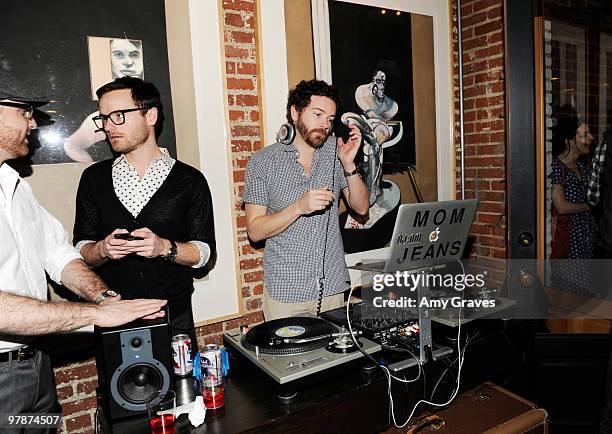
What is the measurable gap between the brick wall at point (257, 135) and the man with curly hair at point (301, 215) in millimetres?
306

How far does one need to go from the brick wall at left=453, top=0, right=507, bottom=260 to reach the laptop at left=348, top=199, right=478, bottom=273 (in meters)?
2.06

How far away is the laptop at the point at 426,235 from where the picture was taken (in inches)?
64.8

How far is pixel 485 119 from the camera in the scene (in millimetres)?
3746

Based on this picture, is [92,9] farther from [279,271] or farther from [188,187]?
[279,271]

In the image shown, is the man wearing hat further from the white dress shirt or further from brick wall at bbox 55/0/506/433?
brick wall at bbox 55/0/506/433

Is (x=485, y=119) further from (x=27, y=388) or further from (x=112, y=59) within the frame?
(x=27, y=388)

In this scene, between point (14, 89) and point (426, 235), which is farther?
point (14, 89)

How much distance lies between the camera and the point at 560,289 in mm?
2803

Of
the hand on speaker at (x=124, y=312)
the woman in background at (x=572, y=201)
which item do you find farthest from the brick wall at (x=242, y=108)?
the woman in background at (x=572, y=201)

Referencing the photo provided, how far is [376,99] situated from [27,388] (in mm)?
2667

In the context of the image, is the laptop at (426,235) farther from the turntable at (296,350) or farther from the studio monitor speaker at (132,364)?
the studio monitor speaker at (132,364)

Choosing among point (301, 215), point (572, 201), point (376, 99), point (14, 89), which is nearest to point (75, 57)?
point (14, 89)

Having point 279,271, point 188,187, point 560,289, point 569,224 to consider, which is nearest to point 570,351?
point 560,289

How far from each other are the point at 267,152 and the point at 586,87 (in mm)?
1801
